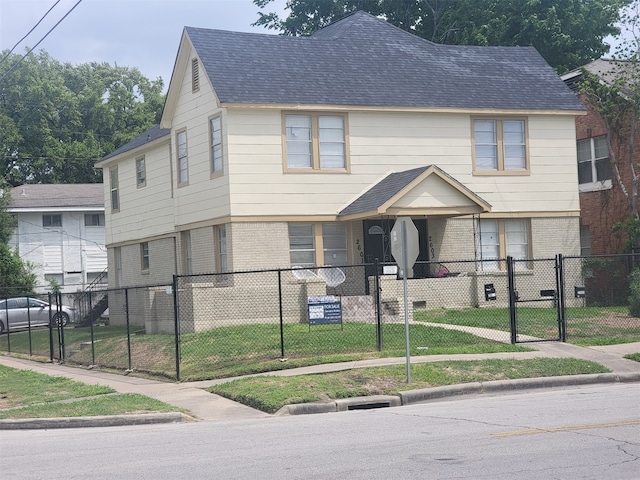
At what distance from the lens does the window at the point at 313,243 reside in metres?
28.0

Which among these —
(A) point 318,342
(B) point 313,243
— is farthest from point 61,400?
(B) point 313,243

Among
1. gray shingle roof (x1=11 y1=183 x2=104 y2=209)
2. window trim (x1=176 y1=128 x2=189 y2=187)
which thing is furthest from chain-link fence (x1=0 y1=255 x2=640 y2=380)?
gray shingle roof (x1=11 y1=183 x2=104 y2=209)

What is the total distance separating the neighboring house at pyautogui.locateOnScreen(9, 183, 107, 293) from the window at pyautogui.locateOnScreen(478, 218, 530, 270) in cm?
2741

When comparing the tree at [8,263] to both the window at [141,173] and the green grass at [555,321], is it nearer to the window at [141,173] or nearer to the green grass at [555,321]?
the window at [141,173]

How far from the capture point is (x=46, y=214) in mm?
52094

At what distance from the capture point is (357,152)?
28.4 metres

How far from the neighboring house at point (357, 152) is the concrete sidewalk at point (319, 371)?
754cm

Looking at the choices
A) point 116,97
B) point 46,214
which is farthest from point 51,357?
point 116,97

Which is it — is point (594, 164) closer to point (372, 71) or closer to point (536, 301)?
point (372, 71)

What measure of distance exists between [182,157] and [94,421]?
17.1 metres

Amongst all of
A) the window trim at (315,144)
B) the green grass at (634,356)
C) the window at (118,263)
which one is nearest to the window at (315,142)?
the window trim at (315,144)

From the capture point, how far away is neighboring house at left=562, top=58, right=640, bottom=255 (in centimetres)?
3309

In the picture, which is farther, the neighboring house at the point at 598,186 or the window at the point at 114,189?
the window at the point at 114,189

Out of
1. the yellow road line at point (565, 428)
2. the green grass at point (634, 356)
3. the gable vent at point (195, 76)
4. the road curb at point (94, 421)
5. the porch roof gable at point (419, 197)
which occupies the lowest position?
the road curb at point (94, 421)
